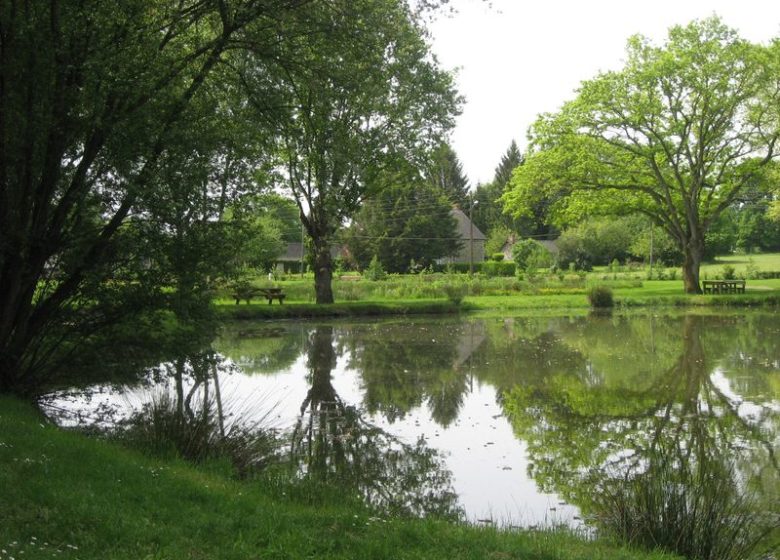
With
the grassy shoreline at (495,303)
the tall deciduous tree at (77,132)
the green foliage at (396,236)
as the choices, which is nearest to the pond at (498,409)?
the tall deciduous tree at (77,132)

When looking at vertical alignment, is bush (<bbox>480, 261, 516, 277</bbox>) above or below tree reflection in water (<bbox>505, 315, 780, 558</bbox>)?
above

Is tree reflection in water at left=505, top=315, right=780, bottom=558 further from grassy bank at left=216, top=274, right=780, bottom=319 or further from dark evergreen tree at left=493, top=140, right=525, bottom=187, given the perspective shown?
dark evergreen tree at left=493, top=140, right=525, bottom=187

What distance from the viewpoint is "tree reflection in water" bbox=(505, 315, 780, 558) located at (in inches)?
237

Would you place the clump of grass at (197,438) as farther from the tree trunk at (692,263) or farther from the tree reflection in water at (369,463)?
the tree trunk at (692,263)

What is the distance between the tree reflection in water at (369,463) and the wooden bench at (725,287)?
33631 millimetres

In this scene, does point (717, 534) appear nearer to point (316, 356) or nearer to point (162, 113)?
point (162, 113)

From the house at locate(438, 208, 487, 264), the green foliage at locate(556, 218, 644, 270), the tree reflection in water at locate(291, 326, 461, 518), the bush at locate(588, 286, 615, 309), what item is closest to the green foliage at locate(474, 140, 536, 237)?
the house at locate(438, 208, 487, 264)

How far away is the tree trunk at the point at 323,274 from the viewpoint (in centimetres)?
3225

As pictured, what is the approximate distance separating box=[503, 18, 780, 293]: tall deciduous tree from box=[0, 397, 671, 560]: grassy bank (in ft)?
118

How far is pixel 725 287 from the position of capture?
4075cm

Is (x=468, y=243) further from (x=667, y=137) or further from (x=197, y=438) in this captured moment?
(x=197, y=438)

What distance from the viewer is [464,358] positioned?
18469mm

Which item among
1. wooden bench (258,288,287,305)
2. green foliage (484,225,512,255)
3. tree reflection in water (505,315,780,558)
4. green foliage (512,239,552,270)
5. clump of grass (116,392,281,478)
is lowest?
tree reflection in water (505,315,780,558)

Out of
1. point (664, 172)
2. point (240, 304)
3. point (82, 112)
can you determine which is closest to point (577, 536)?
point (82, 112)
